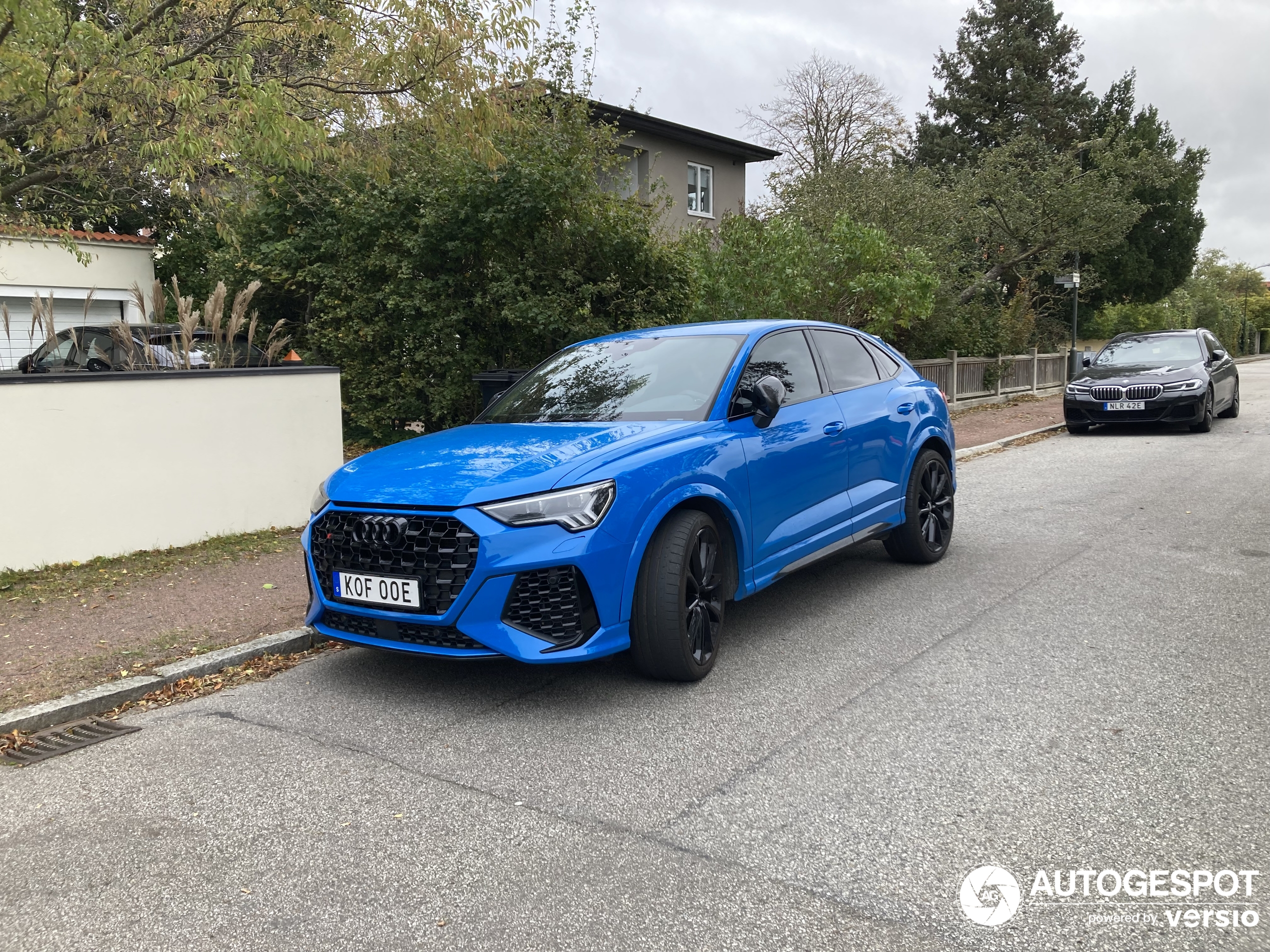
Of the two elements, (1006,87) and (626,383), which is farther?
(1006,87)

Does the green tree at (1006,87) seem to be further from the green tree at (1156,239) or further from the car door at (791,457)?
the car door at (791,457)

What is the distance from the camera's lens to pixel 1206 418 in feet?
51.0

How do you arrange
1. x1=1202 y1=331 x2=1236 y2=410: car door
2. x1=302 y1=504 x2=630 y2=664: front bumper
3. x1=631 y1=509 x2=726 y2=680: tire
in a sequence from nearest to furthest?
x1=302 y1=504 x2=630 y2=664: front bumper < x1=631 y1=509 x2=726 y2=680: tire < x1=1202 y1=331 x2=1236 y2=410: car door

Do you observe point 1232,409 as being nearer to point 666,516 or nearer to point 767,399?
point 767,399

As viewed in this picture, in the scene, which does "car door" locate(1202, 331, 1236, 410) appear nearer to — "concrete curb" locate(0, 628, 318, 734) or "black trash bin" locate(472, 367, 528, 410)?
"black trash bin" locate(472, 367, 528, 410)

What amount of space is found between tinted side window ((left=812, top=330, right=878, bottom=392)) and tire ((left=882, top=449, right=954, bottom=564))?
29.4 inches

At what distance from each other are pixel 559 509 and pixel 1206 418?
14.5 metres

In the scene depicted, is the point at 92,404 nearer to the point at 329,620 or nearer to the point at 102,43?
the point at 102,43

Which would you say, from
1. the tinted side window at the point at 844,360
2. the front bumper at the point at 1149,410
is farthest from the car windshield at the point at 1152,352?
the tinted side window at the point at 844,360

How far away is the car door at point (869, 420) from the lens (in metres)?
6.15

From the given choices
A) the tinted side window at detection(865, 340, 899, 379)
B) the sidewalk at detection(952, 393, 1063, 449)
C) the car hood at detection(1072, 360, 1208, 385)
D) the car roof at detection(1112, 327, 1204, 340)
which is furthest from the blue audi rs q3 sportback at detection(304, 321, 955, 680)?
the car roof at detection(1112, 327, 1204, 340)

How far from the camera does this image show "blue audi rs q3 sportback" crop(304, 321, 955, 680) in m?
4.20

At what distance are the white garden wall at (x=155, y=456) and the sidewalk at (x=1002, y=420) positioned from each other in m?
9.83

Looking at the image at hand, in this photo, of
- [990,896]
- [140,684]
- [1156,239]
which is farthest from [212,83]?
[1156,239]
